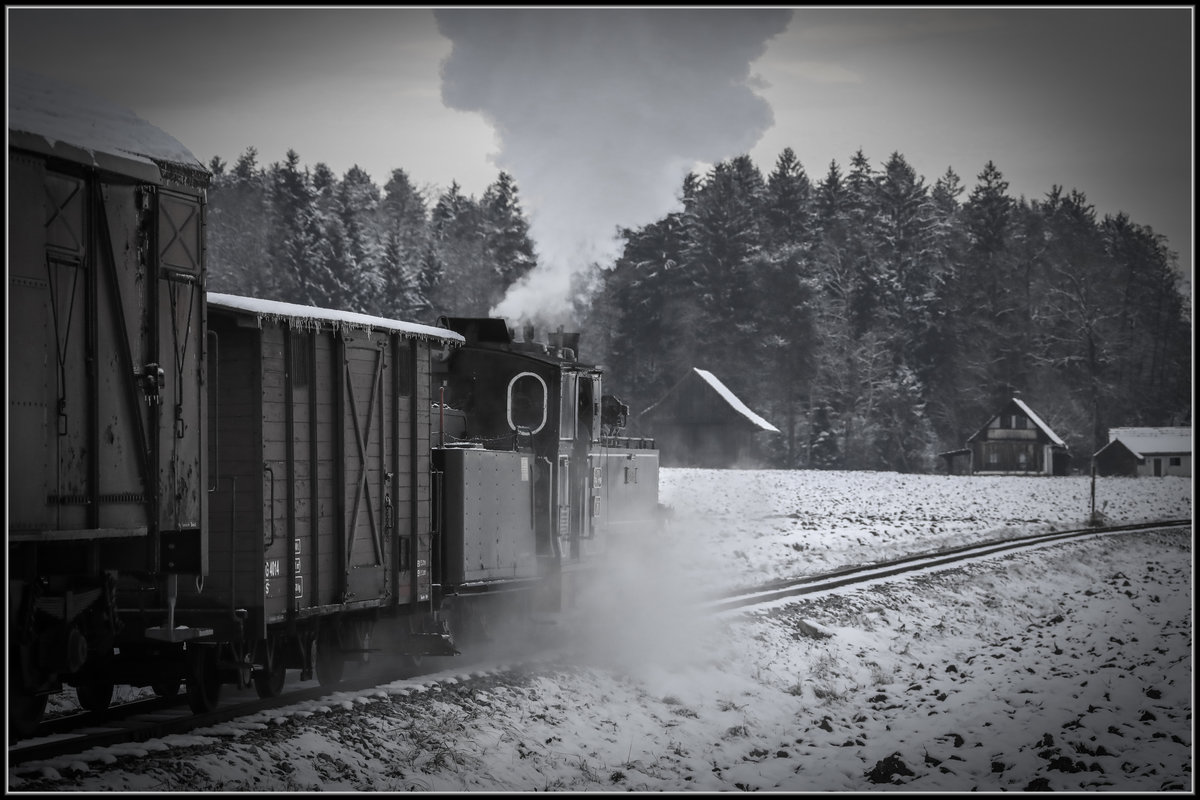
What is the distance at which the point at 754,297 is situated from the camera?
78062mm

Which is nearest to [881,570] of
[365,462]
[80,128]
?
[365,462]

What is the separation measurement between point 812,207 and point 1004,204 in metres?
16.0

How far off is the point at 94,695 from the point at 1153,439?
258 feet

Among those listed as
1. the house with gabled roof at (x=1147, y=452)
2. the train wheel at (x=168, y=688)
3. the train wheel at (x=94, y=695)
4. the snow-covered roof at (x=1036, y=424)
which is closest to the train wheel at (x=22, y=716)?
the train wheel at (x=94, y=695)

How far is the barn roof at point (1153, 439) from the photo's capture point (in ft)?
250

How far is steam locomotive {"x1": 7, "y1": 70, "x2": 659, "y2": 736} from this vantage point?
7.91 m

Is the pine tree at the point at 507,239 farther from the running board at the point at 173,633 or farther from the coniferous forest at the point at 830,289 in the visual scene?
the running board at the point at 173,633

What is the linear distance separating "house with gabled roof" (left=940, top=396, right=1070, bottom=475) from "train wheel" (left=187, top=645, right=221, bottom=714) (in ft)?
230

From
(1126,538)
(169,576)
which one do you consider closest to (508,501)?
(169,576)

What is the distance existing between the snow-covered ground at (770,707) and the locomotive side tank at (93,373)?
122cm

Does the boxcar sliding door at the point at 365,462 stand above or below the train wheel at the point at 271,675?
above

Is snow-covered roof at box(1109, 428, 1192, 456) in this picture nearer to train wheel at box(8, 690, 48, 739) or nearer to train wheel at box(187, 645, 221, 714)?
train wheel at box(187, 645, 221, 714)

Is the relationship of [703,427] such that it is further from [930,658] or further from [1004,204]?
[930,658]

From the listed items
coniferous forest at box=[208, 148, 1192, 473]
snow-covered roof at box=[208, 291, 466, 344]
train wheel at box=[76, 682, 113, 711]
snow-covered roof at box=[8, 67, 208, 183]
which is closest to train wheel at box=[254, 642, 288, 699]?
train wheel at box=[76, 682, 113, 711]
